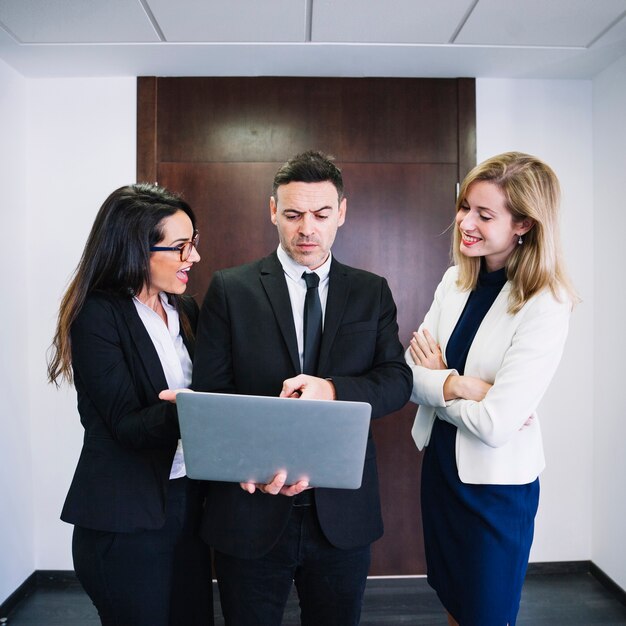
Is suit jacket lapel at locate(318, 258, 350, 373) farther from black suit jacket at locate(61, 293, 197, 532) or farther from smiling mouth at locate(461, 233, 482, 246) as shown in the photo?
black suit jacket at locate(61, 293, 197, 532)

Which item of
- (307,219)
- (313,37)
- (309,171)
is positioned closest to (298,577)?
(307,219)

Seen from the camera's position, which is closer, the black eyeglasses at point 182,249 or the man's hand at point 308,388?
the man's hand at point 308,388

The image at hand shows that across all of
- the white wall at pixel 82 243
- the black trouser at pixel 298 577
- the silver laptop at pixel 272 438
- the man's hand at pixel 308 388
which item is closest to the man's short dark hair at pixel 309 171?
→ the man's hand at pixel 308 388

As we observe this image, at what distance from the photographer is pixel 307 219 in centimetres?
163

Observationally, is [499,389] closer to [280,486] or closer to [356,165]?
[280,486]

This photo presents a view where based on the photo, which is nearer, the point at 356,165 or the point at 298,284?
the point at 298,284

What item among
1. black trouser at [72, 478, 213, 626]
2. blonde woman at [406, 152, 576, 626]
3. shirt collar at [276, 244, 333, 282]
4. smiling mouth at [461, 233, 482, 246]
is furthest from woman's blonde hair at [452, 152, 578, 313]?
black trouser at [72, 478, 213, 626]

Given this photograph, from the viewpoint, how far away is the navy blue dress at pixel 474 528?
1.67 meters

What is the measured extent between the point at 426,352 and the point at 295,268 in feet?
1.60

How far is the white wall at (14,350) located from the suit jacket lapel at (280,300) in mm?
1795

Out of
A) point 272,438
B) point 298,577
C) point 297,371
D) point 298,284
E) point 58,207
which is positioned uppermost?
point 58,207

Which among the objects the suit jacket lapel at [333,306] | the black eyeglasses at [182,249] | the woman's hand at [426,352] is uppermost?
the black eyeglasses at [182,249]

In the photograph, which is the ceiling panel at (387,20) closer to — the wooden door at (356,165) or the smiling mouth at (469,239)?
the wooden door at (356,165)

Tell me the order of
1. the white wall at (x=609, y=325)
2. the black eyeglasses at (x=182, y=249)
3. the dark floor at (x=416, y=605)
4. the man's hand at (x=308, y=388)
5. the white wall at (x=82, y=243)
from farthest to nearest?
the white wall at (x=82, y=243)
the white wall at (x=609, y=325)
the dark floor at (x=416, y=605)
the black eyeglasses at (x=182, y=249)
the man's hand at (x=308, y=388)
